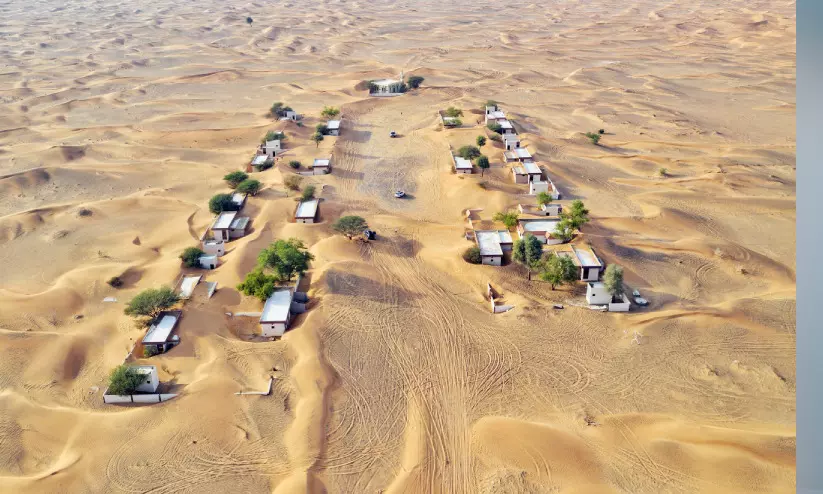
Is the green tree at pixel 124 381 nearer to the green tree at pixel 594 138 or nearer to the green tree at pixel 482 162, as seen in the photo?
the green tree at pixel 482 162

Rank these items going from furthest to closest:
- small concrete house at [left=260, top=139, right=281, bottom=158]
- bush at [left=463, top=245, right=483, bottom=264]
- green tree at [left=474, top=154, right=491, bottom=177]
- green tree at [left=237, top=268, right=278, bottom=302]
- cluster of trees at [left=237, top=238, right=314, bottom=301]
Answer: small concrete house at [left=260, top=139, right=281, bottom=158]
green tree at [left=474, top=154, right=491, bottom=177]
bush at [left=463, top=245, right=483, bottom=264]
cluster of trees at [left=237, top=238, right=314, bottom=301]
green tree at [left=237, top=268, right=278, bottom=302]

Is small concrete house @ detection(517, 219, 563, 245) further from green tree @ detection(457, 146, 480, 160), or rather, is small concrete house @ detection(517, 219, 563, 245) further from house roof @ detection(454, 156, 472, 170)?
green tree @ detection(457, 146, 480, 160)

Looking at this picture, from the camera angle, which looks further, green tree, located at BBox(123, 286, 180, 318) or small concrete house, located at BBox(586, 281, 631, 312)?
small concrete house, located at BBox(586, 281, 631, 312)

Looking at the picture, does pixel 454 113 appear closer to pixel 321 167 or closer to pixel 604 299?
pixel 321 167

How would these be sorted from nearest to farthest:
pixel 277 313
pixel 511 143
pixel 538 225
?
pixel 277 313 → pixel 538 225 → pixel 511 143

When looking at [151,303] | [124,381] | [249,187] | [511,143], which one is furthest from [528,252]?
[511,143]

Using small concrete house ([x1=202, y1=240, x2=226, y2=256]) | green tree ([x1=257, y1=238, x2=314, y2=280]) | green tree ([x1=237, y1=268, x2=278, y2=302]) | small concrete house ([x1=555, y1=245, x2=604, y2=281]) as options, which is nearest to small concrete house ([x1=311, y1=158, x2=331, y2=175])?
small concrete house ([x1=202, y1=240, x2=226, y2=256])
